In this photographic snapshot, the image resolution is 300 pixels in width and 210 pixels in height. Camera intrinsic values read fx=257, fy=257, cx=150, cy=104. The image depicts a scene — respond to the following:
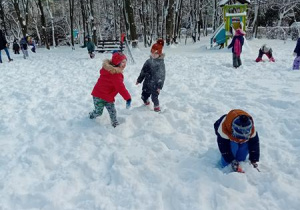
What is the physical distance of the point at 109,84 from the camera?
4.63 meters

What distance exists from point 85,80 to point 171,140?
5.52 meters

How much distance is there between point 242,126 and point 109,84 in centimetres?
254

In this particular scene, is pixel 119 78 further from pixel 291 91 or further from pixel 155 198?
pixel 291 91

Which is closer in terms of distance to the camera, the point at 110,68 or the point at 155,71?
the point at 110,68

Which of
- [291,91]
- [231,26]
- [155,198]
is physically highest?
[231,26]

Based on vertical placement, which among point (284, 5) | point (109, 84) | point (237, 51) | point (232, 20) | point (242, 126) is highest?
point (284, 5)

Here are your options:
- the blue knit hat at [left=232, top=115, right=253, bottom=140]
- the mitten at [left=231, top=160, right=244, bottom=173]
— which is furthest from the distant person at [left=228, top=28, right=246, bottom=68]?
the blue knit hat at [left=232, top=115, right=253, bottom=140]

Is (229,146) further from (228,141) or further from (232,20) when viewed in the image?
(232,20)

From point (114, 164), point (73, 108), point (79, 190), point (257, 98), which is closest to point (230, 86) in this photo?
point (257, 98)

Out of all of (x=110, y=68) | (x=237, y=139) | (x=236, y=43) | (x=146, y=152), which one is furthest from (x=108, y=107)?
(x=236, y=43)

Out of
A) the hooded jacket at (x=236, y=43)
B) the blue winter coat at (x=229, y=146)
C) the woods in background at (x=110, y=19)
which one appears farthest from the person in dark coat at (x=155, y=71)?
the woods in background at (x=110, y=19)

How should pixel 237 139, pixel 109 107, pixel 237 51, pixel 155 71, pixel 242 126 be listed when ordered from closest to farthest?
pixel 242 126, pixel 237 139, pixel 109 107, pixel 155 71, pixel 237 51

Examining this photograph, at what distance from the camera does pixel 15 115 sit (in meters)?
5.66

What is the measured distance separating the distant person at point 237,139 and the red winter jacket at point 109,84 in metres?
1.91
